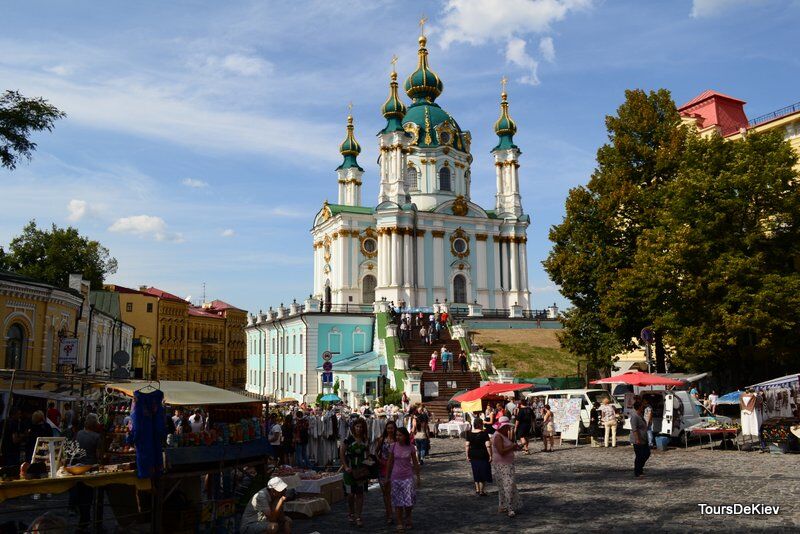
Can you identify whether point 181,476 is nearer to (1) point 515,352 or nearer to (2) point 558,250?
(2) point 558,250

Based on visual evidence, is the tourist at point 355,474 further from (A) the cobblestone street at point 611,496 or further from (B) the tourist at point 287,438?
(B) the tourist at point 287,438

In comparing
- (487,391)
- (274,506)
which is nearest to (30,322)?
(487,391)

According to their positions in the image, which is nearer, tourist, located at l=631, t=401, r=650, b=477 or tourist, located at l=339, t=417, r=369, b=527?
tourist, located at l=339, t=417, r=369, b=527

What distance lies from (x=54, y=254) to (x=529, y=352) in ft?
125

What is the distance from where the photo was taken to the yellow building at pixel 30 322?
77.4 feet

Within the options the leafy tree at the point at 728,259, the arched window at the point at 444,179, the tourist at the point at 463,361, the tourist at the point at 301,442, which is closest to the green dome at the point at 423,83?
the arched window at the point at 444,179

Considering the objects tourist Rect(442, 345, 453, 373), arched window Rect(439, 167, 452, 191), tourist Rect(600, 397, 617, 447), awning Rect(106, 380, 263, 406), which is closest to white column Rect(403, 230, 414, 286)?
arched window Rect(439, 167, 452, 191)

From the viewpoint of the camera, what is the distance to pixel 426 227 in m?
55.8

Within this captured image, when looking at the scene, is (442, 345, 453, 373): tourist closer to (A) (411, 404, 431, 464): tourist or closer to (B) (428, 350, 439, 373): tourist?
(B) (428, 350, 439, 373): tourist

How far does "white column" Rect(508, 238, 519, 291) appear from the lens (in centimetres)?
5772

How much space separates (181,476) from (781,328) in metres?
21.6

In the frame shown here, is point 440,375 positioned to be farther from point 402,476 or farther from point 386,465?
point 402,476

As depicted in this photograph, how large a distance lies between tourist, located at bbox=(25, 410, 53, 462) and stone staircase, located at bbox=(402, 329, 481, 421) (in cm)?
1737

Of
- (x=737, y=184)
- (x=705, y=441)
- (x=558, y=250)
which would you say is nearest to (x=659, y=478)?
(x=705, y=441)
